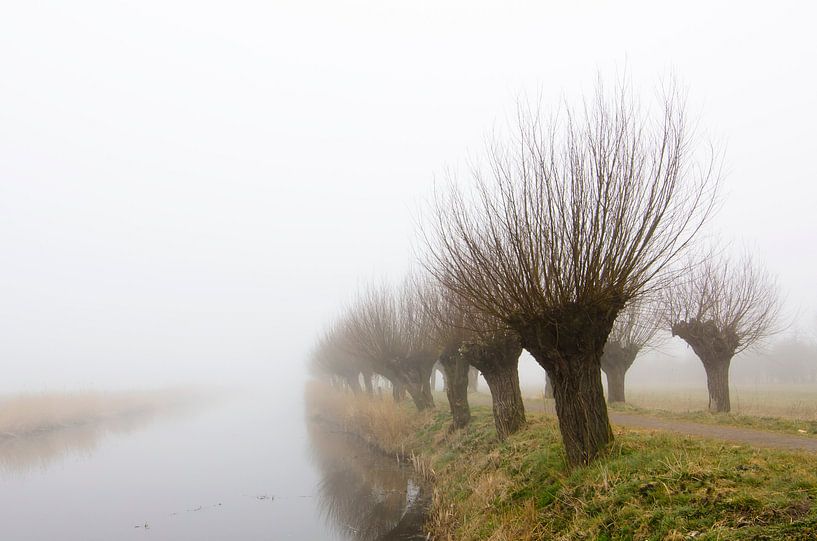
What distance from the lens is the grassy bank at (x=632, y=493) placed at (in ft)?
19.7

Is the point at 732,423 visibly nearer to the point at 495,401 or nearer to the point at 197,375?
the point at 495,401

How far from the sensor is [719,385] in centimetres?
1817

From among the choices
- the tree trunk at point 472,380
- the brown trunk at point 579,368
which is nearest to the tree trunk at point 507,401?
the brown trunk at point 579,368

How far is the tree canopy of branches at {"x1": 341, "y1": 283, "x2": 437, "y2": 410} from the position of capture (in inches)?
898

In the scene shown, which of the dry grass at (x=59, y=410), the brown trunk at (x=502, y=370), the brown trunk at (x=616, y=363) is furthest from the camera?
the dry grass at (x=59, y=410)

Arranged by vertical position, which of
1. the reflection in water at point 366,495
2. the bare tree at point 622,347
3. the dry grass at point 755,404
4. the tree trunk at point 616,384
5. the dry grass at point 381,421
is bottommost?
the reflection in water at point 366,495

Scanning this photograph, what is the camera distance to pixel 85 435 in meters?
32.9

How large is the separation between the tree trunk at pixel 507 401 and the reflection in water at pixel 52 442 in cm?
2194

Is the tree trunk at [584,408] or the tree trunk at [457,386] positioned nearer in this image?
the tree trunk at [584,408]

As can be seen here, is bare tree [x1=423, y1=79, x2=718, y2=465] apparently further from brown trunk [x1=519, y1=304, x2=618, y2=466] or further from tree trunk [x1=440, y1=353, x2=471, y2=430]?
tree trunk [x1=440, y1=353, x2=471, y2=430]

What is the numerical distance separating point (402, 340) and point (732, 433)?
1415 cm

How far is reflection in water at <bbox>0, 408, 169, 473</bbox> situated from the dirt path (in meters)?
25.9

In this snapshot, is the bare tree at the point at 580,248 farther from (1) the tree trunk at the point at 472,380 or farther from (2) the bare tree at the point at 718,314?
(1) the tree trunk at the point at 472,380

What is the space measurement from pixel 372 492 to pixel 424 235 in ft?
32.9
